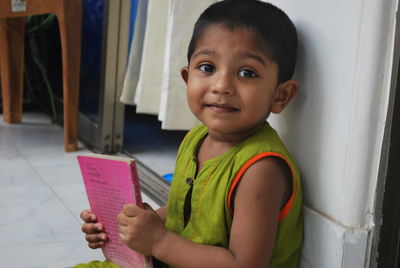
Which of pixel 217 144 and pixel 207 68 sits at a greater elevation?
pixel 207 68

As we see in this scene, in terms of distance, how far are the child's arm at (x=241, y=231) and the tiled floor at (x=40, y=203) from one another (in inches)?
14.9

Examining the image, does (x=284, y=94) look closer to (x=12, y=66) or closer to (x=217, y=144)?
(x=217, y=144)

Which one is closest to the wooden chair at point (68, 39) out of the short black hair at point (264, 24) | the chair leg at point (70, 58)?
the chair leg at point (70, 58)

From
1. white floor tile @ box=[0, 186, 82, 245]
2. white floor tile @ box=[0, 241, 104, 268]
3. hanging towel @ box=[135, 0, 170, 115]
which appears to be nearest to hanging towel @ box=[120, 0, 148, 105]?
hanging towel @ box=[135, 0, 170, 115]

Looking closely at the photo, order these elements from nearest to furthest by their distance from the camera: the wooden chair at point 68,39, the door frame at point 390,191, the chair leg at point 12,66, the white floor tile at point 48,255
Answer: the door frame at point 390,191, the white floor tile at point 48,255, the wooden chair at point 68,39, the chair leg at point 12,66

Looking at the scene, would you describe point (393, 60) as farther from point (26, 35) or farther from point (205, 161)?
point (26, 35)

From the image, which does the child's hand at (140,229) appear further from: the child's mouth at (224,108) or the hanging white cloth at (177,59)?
the hanging white cloth at (177,59)

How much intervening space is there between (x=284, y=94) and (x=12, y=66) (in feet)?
6.31

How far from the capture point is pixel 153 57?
1.75 metres

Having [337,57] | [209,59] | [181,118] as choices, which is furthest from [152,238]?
[181,118]

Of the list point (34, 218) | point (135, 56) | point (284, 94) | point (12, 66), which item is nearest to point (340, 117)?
point (284, 94)

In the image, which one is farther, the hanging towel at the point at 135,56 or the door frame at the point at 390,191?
the hanging towel at the point at 135,56

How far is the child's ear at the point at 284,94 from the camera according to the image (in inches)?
38.1

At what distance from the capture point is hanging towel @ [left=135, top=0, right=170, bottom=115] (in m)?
1.71
